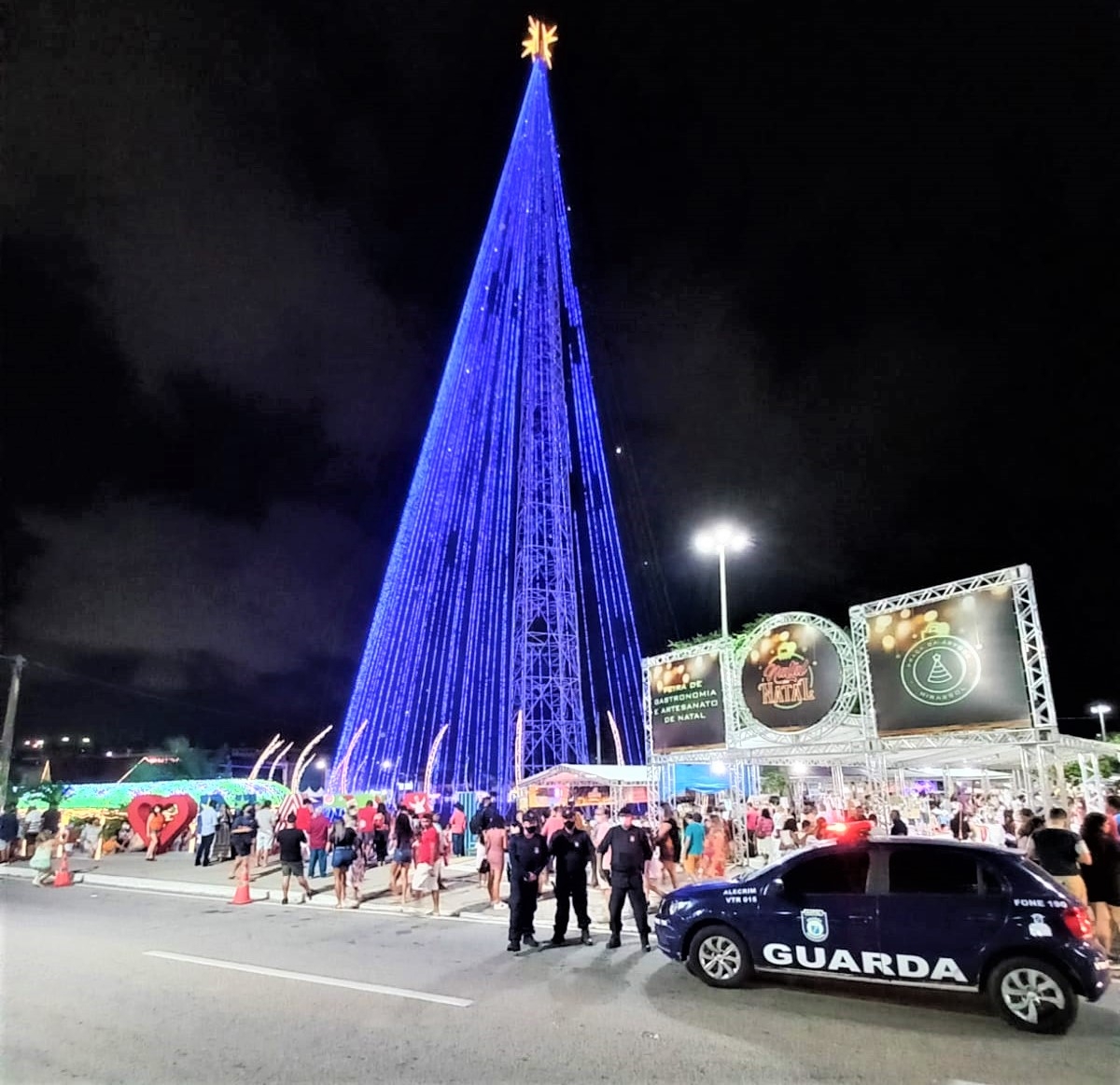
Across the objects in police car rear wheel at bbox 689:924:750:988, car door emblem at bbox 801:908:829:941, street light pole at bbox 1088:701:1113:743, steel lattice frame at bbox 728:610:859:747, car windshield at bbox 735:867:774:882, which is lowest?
police car rear wheel at bbox 689:924:750:988

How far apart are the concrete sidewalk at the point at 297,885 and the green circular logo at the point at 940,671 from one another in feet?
22.2

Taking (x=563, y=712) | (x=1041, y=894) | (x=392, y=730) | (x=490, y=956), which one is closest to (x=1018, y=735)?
(x=1041, y=894)

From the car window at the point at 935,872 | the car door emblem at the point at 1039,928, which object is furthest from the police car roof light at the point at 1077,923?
the car window at the point at 935,872

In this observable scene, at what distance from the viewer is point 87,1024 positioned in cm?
648

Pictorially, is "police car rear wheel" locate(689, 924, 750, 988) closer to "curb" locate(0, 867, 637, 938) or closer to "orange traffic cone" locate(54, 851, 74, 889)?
"curb" locate(0, 867, 637, 938)

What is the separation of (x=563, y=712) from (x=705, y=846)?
2288 centimetres

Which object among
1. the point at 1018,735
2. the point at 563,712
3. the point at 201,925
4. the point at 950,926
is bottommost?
the point at 201,925

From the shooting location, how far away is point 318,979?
8.02 metres

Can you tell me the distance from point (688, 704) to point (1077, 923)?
1485 centimetres

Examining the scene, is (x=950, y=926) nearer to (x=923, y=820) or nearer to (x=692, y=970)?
(x=692, y=970)

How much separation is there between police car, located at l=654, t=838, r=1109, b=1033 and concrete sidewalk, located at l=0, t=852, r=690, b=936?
11.6 ft

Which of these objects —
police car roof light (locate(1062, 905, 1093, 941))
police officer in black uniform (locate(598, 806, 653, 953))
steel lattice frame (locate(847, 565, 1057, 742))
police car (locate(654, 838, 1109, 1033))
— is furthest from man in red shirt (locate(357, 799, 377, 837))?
police car roof light (locate(1062, 905, 1093, 941))

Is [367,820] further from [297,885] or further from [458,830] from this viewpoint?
[458,830]

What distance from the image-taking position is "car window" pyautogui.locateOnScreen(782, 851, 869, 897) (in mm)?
7340
